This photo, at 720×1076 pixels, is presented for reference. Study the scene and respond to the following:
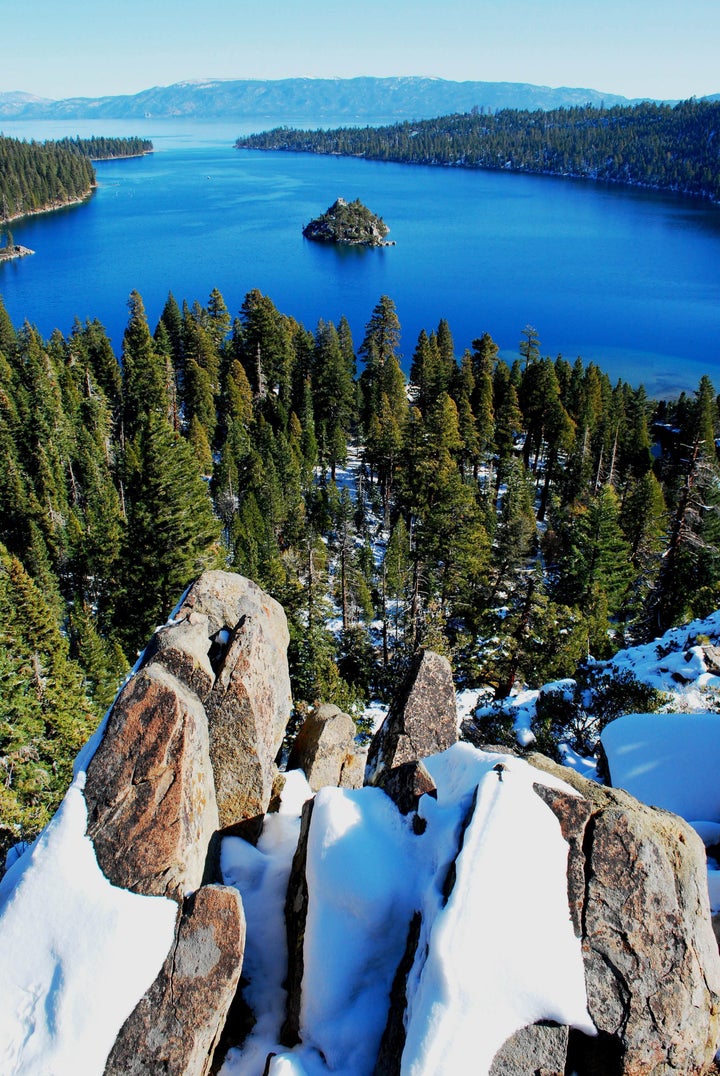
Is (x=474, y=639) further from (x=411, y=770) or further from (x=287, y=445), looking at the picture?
(x=287, y=445)

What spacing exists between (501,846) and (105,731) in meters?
6.07

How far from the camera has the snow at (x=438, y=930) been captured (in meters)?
7.08

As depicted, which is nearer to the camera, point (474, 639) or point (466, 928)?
point (466, 928)

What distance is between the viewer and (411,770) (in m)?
10.1

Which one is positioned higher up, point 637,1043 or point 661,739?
point 637,1043

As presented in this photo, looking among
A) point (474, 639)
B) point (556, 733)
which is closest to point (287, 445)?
point (474, 639)

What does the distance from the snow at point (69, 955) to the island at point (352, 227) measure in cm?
19814

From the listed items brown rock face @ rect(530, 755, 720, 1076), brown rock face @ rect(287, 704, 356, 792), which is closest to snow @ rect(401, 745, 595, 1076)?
brown rock face @ rect(530, 755, 720, 1076)

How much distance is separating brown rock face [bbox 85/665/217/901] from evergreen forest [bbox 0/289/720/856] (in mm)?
12691

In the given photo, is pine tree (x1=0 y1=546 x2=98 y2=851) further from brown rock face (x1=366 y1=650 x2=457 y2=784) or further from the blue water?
the blue water

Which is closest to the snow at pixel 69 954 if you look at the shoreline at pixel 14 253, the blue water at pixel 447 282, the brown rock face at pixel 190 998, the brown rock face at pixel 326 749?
the brown rock face at pixel 190 998

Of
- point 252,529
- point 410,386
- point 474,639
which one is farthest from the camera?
point 410,386

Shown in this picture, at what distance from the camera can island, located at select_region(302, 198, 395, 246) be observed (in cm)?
18600

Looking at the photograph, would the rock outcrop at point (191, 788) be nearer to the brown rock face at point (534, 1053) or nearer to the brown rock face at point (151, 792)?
the brown rock face at point (151, 792)
